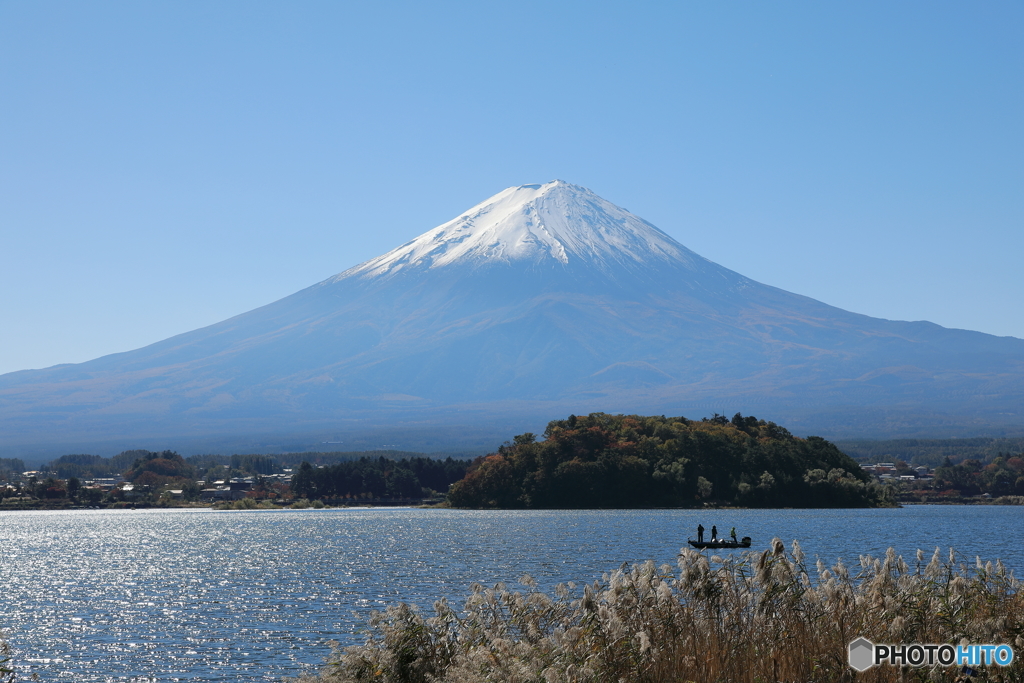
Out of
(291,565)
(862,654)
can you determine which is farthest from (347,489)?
(862,654)

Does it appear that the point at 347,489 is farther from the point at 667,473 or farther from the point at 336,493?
the point at 667,473

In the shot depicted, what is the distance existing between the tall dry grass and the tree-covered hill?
94679mm

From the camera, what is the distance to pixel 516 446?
121m

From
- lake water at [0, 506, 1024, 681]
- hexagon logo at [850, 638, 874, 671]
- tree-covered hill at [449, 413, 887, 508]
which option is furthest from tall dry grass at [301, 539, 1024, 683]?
tree-covered hill at [449, 413, 887, 508]

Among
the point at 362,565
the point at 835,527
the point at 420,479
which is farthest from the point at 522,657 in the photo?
the point at 420,479

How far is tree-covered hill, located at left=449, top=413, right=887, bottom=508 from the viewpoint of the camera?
368 ft

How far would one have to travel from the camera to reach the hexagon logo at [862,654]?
14.9 meters

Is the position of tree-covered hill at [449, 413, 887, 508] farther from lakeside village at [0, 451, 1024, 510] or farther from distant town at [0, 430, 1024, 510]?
lakeside village at [0, 451, 1024, 510]

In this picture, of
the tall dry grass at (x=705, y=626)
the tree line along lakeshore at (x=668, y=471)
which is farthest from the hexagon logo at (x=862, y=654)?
the tree line along lakeshore at (x=668, y=471)

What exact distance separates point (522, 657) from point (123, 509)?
505 ft

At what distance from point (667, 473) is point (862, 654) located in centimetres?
9776

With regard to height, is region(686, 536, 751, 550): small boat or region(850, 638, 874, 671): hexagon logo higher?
region(850, 638, 874, 671): hexagon logo

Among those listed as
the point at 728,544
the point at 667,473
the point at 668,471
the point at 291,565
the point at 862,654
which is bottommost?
the point at 291,565

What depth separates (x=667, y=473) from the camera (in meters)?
112
